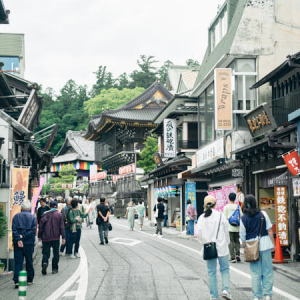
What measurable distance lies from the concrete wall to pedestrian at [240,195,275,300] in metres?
12.9

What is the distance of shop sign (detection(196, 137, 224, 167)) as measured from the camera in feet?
68.8

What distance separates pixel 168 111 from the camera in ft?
103

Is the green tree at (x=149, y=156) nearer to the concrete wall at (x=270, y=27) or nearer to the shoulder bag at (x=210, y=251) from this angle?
the concrete wall at (x=270, y=27)

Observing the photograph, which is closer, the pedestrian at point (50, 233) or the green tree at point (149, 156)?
the pedestrian at point (50, 233)

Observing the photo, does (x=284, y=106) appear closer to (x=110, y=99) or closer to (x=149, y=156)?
(x=149, y=156)

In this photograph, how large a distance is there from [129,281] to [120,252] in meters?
5.78

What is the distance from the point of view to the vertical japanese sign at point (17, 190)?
483 inches

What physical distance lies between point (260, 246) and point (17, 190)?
6910 millimetres

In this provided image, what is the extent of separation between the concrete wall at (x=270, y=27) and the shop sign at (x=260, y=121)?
3.50 metres

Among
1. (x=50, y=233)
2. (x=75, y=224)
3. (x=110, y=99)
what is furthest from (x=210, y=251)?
(x=110, y=99)

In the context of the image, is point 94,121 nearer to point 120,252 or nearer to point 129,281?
point 120,252

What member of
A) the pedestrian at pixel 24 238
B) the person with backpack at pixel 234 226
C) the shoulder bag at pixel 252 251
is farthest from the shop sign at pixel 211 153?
the shoulder bag at pixel 252 251

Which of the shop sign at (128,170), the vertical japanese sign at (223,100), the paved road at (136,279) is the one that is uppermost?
the vertical japanese sign at (223,100)

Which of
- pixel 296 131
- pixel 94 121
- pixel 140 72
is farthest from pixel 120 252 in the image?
pixel 140 72
